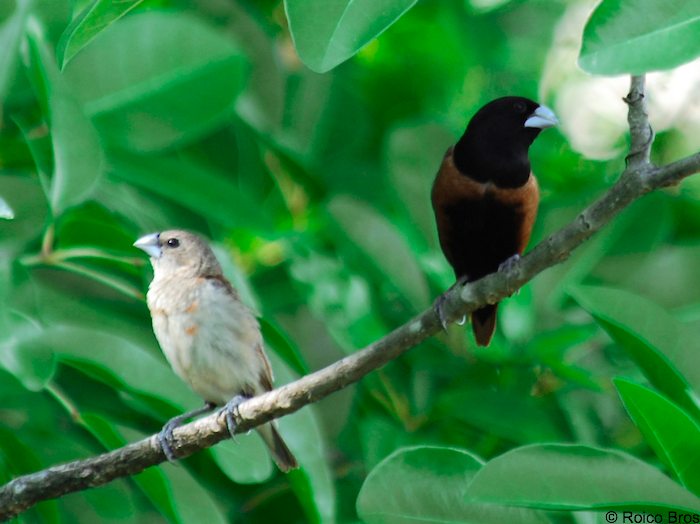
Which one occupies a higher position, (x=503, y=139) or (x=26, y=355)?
(x=503, y=139)

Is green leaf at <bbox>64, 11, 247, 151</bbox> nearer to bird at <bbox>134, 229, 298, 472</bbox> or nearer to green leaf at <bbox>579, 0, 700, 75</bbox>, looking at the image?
bird at <bbox>134, 229, 298, 472</bbox>

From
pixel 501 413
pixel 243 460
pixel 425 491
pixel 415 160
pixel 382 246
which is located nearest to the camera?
pixel 425 491

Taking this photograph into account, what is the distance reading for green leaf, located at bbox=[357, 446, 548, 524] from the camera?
2291mm

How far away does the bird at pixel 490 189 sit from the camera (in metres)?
3.27

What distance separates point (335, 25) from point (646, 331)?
1007mm

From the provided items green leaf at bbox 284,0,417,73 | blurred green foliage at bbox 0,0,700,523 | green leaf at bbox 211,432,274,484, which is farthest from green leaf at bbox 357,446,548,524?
green leaf at bbox 284,0,417,73

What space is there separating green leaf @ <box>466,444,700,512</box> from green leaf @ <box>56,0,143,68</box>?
3.42ft

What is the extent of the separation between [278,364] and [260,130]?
122cm

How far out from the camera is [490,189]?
3344mm

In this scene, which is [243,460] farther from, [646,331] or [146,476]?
[646,331]

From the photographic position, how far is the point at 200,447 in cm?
249

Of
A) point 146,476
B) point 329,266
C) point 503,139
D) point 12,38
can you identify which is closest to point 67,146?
point 12,38

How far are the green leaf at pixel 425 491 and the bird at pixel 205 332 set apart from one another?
695 millimetres

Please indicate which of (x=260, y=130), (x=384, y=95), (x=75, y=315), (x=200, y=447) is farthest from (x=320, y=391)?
(x=384, y=95)
